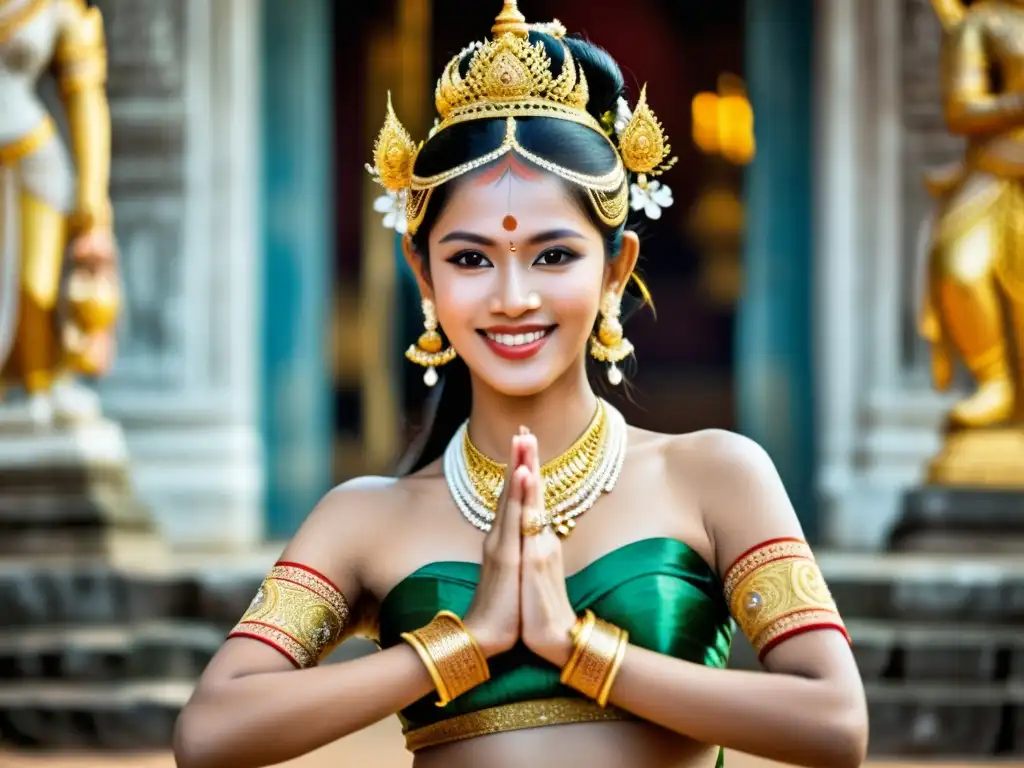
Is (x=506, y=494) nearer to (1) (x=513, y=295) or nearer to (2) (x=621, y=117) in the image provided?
(1) (x=513, y=295)

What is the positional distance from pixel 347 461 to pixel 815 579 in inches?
301

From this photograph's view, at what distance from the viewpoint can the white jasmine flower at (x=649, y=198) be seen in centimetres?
217

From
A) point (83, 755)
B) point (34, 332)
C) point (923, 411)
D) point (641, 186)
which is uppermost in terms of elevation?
point (641, 186)

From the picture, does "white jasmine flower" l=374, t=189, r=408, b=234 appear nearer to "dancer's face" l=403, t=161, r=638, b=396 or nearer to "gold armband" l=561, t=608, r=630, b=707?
"dancer's face" l=403, t=161, r=638, b=396

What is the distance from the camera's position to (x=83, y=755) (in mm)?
5086

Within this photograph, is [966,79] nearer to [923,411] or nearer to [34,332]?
[923,411]

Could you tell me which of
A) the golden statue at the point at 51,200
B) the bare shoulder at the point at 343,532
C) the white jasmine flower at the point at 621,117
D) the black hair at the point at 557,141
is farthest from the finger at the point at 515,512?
the golden statue at the point at 51,200

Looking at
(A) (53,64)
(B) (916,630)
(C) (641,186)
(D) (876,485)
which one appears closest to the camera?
(C) (641,186)

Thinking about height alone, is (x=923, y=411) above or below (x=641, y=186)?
below

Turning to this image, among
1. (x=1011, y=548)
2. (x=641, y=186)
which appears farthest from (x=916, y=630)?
(x=641, y=186)

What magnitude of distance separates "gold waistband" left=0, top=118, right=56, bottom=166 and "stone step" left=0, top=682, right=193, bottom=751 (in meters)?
1.93

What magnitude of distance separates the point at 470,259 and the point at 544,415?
22cm

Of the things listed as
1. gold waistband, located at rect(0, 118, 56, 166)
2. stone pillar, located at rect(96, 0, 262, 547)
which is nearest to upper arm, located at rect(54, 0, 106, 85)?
gold waistband, located at rect(0, 118, 56, 166)

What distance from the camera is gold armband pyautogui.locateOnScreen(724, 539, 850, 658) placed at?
1.93m
